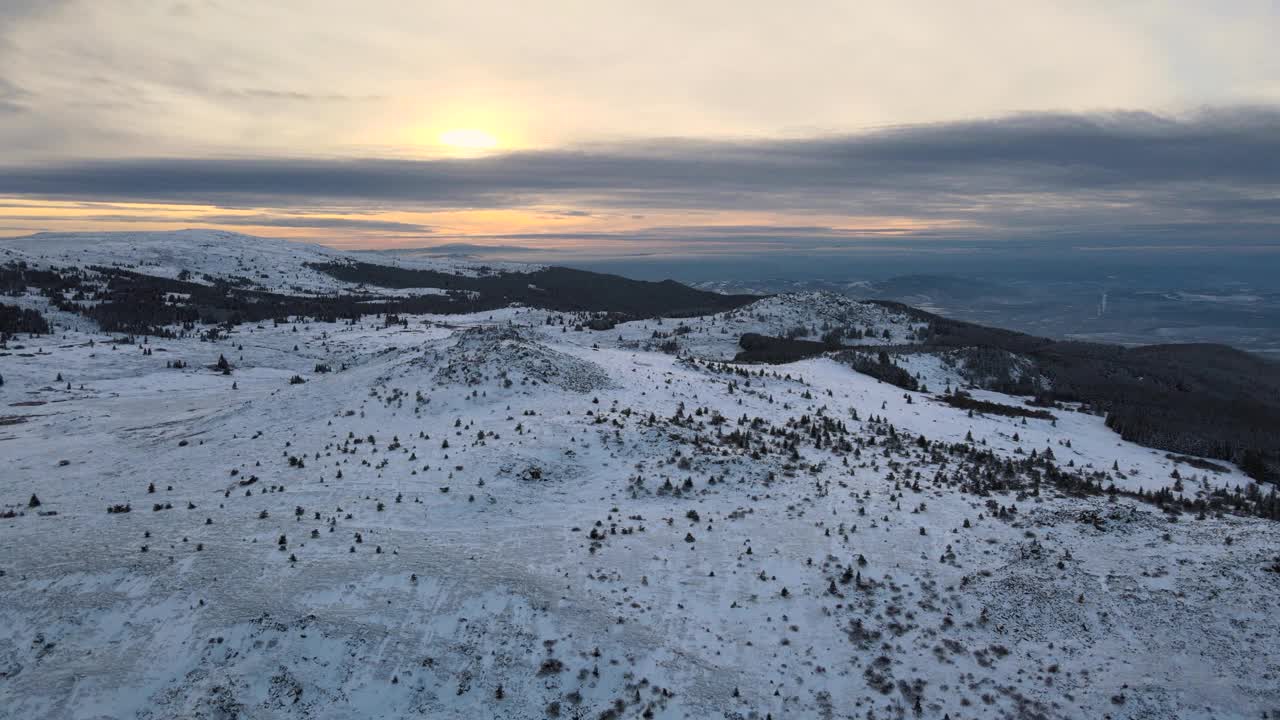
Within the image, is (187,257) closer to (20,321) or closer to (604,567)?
(20,321)

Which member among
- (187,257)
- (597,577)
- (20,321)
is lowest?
(597,577)

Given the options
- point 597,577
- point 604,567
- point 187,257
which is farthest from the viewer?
point 187,257

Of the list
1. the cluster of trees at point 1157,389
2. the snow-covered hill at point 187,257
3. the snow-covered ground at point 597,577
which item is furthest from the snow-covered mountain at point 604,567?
the snow-covered hill at point 187,257

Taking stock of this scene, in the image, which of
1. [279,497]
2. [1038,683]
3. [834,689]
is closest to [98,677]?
[279,497]

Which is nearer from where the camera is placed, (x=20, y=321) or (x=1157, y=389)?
(x=1157, y=389)

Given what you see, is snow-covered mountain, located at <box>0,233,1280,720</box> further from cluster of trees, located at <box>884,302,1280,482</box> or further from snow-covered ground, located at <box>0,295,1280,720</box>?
cluster of trees, located at <box>884,302,1280,482</box>

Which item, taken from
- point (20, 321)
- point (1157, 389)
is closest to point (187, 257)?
point (20, 321)

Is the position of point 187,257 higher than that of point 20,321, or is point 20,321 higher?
point 187,257

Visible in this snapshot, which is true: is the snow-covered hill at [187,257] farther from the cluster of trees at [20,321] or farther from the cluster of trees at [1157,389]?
the cluster of trees at [1157,389]

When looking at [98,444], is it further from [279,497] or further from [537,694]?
[537,694]
